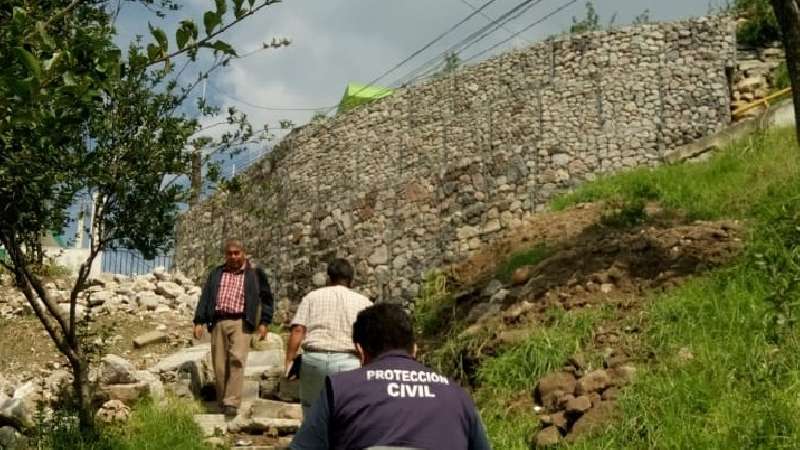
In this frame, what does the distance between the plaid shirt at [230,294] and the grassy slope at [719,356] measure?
2.15 metres

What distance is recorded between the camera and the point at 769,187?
10.4m

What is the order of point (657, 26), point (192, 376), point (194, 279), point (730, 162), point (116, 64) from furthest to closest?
point (194, 279) → point (657, 26) → point (730, 162) → point (192, 376) → point (116, 64)

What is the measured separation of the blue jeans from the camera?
6547 millimetres

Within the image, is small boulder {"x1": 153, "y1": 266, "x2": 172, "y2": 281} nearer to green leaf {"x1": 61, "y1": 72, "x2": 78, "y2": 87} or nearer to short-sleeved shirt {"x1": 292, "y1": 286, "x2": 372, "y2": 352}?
short-sleeved shirt {"x1": 292, "y1": 286, "x2": 372, "y2": 352}

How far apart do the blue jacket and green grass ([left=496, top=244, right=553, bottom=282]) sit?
7.83 meters

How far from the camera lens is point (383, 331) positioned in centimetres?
371

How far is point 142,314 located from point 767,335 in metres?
10.1

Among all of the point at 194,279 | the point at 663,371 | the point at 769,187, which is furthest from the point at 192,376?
the point at 194,279

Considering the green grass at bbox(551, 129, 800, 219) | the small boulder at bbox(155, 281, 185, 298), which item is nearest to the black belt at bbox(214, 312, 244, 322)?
the green grass at bbox(551, 129, 800, 219)

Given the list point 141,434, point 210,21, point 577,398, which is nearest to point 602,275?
point 577,398

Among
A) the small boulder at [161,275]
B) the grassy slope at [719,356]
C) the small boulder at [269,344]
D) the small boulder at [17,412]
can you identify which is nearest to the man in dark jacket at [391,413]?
the grassy slope at [719,356]

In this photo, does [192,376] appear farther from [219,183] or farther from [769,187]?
[769,187]

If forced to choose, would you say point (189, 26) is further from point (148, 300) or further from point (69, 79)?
point (148, 300)

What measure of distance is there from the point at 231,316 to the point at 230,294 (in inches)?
7.4
